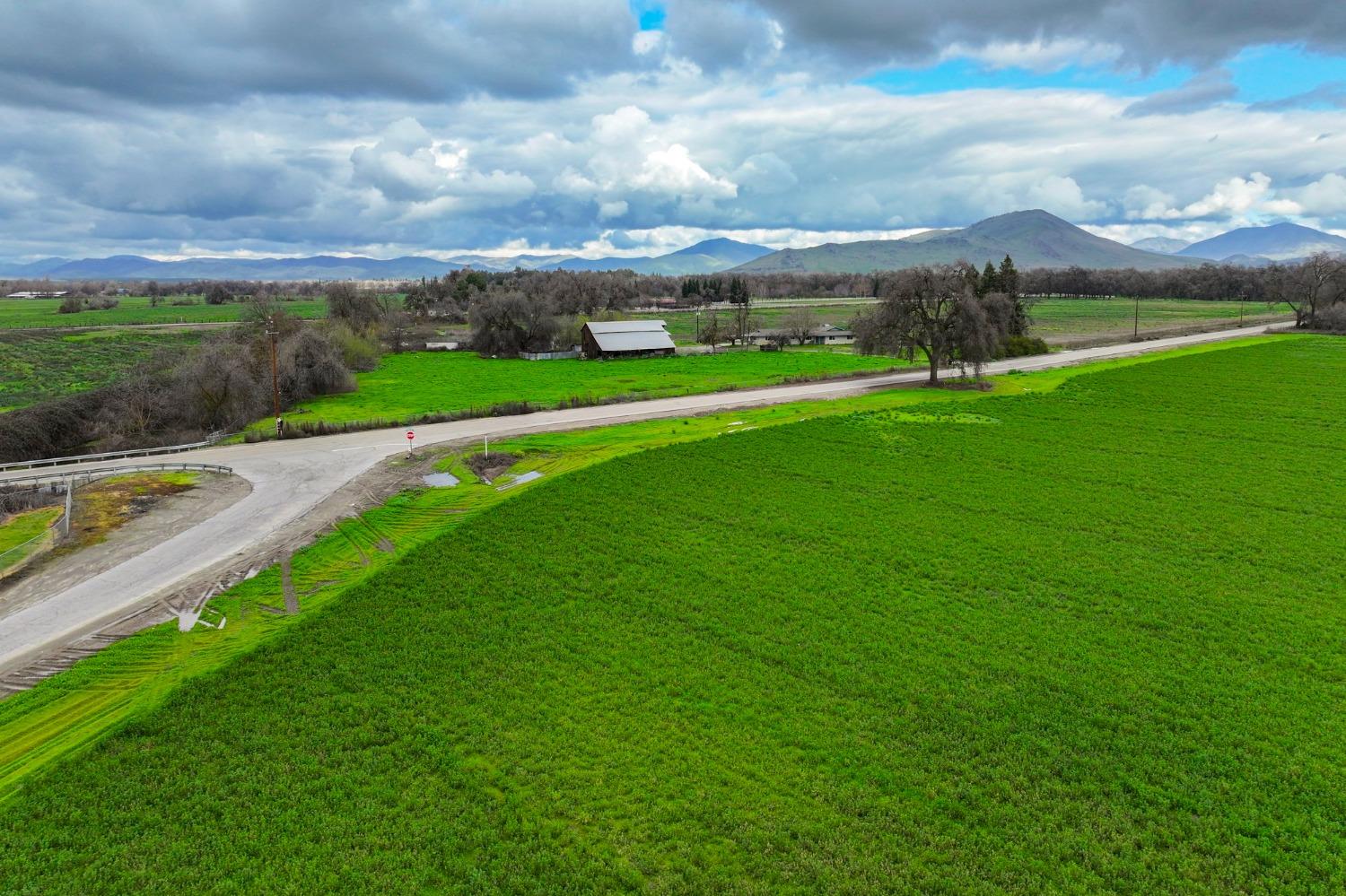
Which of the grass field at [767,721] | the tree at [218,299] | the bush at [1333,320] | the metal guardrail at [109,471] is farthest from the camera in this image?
the tree at [218,299]

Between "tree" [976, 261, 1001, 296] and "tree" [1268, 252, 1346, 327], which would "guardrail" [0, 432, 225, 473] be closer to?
"tree" [976, 261, 1001, 296]

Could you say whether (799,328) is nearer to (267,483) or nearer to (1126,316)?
(267,483)

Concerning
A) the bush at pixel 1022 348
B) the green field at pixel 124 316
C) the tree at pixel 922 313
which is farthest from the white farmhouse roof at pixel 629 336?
the green field at pixel 124 316

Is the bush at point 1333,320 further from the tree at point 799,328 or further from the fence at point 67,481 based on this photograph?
the fence at point 67,481

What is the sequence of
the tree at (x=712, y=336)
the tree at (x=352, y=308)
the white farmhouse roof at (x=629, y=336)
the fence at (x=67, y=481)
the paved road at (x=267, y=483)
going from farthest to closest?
the tree at (x=352, y=308)
the tree at (x=712, y=336)
the white farmhouse roof at (x=629, y=336)
the fence at (x=67, y=481)
the paved road at (x=267, y=483)

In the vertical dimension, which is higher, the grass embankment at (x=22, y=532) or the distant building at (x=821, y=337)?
the distant building at (x=821, y=337)

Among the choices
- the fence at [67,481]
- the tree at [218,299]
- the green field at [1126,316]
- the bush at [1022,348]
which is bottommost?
the fence at [67,481]

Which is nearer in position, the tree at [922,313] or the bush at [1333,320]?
the tree at [922,313]
